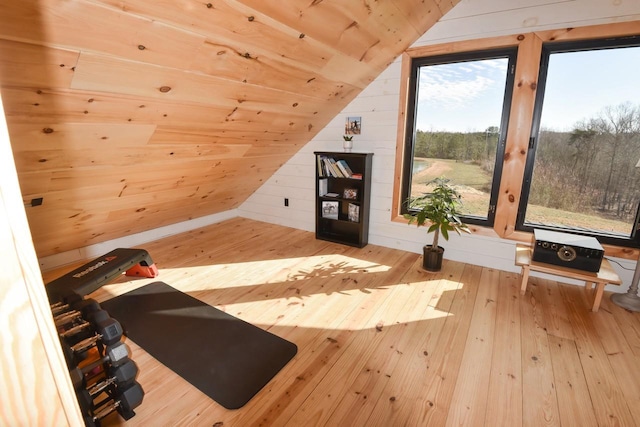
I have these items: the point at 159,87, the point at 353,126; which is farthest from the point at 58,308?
the point at 353,126

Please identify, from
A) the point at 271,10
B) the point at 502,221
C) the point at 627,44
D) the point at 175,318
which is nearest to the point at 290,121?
the point at 271,10

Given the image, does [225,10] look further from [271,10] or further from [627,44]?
[627,44]

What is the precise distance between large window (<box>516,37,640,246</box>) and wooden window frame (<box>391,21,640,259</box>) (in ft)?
0.22

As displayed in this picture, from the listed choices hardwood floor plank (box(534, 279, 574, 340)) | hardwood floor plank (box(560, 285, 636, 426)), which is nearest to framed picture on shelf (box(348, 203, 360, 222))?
hardwood floor plank (box(534, 279, 574, 340))

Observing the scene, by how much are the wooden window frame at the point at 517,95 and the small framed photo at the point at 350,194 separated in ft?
3.07

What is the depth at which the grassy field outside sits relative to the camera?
2764 millimetres

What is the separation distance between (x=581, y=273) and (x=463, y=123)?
168 cm

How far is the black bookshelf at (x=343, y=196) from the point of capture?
3.57 meters

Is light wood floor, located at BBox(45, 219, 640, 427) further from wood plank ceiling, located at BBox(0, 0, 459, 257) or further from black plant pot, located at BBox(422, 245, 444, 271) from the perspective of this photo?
wood plank ceiling, located at BBox(0, 0, 459, 257)

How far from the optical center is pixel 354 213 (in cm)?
373

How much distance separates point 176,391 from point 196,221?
9.95ft

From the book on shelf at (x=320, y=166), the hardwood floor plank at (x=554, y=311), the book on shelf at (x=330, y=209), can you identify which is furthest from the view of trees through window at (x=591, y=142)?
the book on shelf at (x=320, y=166)

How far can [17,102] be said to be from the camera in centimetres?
150

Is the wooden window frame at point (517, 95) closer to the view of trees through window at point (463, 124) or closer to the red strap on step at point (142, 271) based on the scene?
the view of trees through window at point (463, 124)
